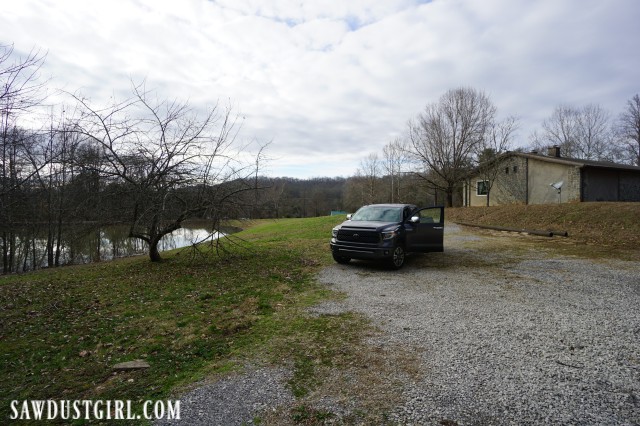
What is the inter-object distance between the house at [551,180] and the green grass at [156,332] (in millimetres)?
23397

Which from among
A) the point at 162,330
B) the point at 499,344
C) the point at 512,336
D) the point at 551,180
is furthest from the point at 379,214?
the point at 551,180

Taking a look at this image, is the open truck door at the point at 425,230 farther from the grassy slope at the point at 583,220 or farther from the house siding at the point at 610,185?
the house siding at the point at 610,185

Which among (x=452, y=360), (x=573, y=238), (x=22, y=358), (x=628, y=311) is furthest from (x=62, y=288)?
(x=573, y=238)

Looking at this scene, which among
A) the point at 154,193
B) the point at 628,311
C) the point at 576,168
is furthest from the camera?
the point at 576,168

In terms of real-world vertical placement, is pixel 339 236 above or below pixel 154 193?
below

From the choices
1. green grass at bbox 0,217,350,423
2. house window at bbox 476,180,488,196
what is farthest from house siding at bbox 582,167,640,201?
green grass at bbox 0,217,350,423

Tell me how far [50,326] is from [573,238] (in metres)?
18.1

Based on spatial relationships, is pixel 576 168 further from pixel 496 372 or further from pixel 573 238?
pixel 496 372

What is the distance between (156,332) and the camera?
16.6ft

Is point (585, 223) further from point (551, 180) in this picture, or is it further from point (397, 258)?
point (397, 258)

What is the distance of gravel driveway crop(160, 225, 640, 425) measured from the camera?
3057 mm

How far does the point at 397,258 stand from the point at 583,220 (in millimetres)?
13704

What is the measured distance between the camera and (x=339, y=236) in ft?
32.1

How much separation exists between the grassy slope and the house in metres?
4.25
